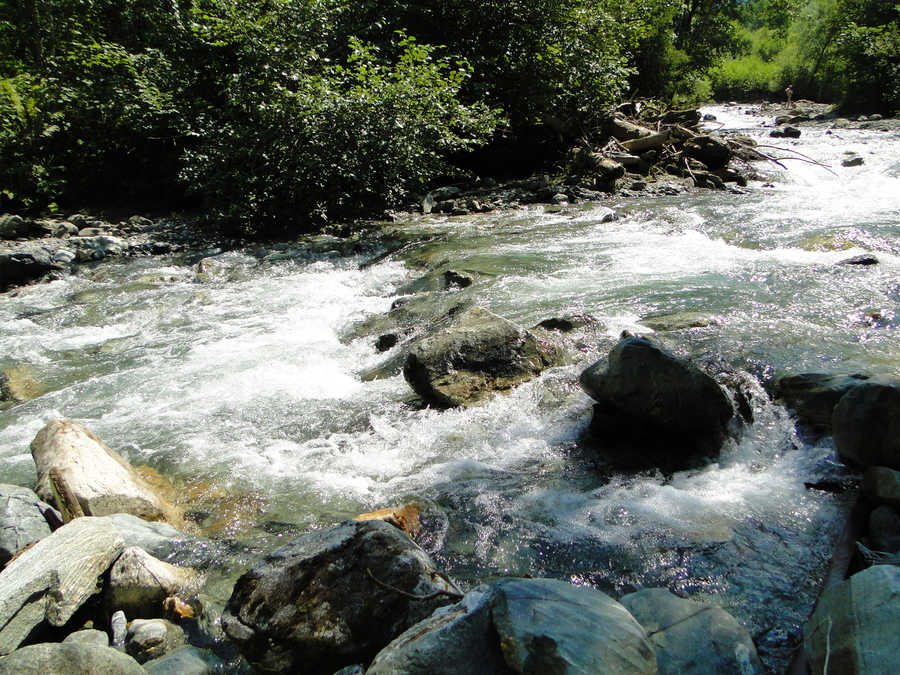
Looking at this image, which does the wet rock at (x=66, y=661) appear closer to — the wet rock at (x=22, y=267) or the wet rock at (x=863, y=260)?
the wet rock at (x=863, y=260)

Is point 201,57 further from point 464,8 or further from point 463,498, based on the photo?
point 463,498

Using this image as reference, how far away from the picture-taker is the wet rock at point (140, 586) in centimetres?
283

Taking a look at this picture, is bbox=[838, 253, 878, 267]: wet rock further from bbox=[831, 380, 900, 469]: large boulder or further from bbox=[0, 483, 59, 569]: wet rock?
bbox=[0, 483, 59, 569]: wet rock

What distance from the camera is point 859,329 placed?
212 inches

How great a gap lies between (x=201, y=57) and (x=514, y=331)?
12798 mm

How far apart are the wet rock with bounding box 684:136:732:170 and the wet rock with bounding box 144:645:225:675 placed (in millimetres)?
15409

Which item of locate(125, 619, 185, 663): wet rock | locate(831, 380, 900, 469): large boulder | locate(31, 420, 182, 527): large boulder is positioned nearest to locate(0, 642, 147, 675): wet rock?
locate(125, 619, 185, 663): wet rock

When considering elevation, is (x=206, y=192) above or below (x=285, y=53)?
below

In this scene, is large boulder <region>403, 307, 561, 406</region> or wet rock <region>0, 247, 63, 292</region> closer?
large boulder <region>403, 307, 561, 406</region>

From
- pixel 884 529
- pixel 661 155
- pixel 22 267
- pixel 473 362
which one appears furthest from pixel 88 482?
pixel 661 155

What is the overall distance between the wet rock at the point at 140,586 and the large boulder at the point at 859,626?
275 centimetres

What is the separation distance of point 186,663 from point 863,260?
26.6 ft

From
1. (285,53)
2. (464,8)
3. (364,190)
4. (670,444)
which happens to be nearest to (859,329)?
(670,444)

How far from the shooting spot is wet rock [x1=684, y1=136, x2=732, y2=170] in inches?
575
